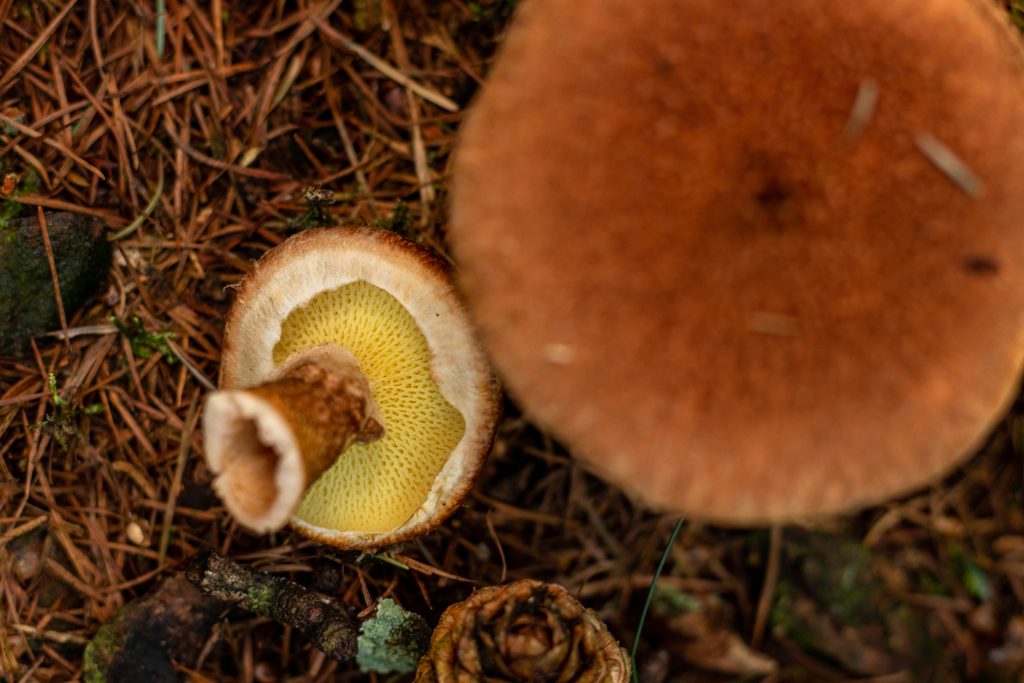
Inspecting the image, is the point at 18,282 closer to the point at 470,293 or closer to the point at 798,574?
the point at 470,293

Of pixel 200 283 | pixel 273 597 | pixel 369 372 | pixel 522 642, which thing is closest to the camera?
pixel 522 642

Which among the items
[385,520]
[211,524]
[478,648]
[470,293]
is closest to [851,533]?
[478,648]

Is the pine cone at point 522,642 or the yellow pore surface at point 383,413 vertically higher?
the yellow pore surface at point 383,413

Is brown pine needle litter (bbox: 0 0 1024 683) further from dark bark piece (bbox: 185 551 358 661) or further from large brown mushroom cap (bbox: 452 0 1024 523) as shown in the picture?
large brown mushroom cap (bbox: 452 0 1024 523)

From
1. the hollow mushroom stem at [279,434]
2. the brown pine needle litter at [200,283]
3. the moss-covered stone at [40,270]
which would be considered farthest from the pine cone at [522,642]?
the moss-covered stone at [40,270]

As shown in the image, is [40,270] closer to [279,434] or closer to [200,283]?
[200,283]

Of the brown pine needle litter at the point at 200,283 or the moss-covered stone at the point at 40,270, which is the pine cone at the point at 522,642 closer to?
the brown pine needle litter at the point at 200,283

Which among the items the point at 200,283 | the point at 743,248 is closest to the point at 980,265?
the point at 743,248
